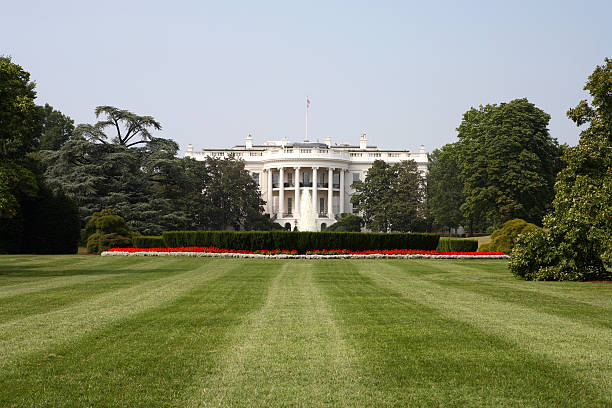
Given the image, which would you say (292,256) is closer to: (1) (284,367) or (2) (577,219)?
(2) (577,219)

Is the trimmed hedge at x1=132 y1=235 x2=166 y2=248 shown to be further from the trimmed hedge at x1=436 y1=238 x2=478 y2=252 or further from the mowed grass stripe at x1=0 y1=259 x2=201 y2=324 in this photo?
the trimmed hedge at x1=436 y1=238 x2=478 y2=252

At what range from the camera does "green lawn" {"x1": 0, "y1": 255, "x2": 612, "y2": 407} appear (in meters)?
5.70

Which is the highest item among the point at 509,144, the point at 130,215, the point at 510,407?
the point at 509,144

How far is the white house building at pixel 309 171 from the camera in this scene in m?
86.2

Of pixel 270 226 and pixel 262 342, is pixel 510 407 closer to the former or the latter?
pixel 262 342

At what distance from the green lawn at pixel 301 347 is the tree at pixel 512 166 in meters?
34.6

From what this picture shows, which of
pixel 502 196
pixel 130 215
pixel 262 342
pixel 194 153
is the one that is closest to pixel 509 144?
pixel 502 196

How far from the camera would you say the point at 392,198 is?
68.8 m

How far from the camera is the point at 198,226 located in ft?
233

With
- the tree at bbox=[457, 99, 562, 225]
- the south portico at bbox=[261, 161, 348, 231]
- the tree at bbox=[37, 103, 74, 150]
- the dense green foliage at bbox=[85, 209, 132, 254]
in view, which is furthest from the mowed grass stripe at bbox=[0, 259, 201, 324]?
the south portico at bbox=[261, 161, 348, 231]

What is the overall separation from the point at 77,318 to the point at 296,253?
2209cm

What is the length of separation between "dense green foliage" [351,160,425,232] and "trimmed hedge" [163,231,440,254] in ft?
112

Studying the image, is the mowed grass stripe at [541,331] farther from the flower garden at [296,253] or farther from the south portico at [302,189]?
the south portico at [302,189]

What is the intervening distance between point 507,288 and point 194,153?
76.0 m
